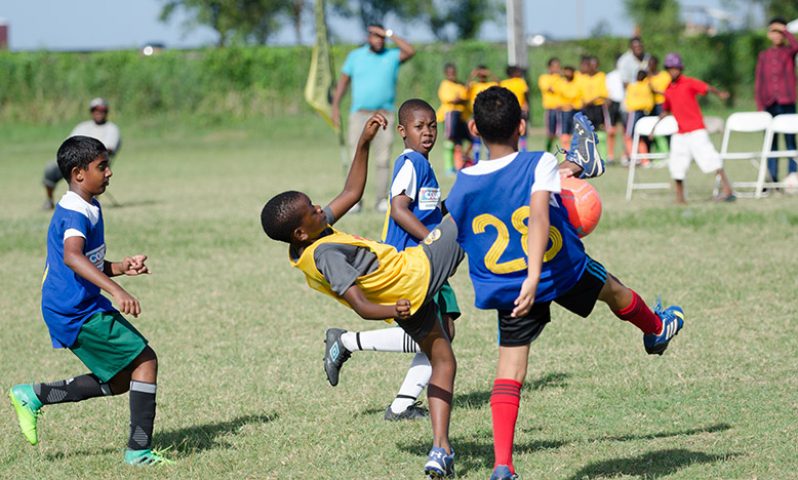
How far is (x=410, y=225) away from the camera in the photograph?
5652 mm

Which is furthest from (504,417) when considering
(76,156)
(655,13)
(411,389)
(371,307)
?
(655,13)

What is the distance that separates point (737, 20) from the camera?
2977 inches

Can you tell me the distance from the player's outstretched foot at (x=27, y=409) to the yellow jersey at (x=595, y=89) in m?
17.2

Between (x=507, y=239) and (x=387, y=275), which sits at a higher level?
(x=507, y=239)

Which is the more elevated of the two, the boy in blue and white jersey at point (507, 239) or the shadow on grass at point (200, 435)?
the boy in blue and white jersey at point (507, 239)

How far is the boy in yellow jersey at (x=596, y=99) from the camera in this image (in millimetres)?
21891

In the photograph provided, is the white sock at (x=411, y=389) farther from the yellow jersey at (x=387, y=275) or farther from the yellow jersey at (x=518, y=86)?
the yellow jersey at (x=518, y=86)

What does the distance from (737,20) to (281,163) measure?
57.0 metres

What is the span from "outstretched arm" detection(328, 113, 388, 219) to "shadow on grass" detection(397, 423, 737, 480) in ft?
3.94

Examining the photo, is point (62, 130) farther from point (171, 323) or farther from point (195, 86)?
point (171, 323)

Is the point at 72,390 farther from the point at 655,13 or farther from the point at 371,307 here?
the point at 655,13

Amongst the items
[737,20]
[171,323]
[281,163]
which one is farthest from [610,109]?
[737,20]

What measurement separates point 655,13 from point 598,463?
3033 inches

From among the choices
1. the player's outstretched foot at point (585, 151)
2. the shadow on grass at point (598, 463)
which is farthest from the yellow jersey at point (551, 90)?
the player's outstretched foot at point (585, 151)
